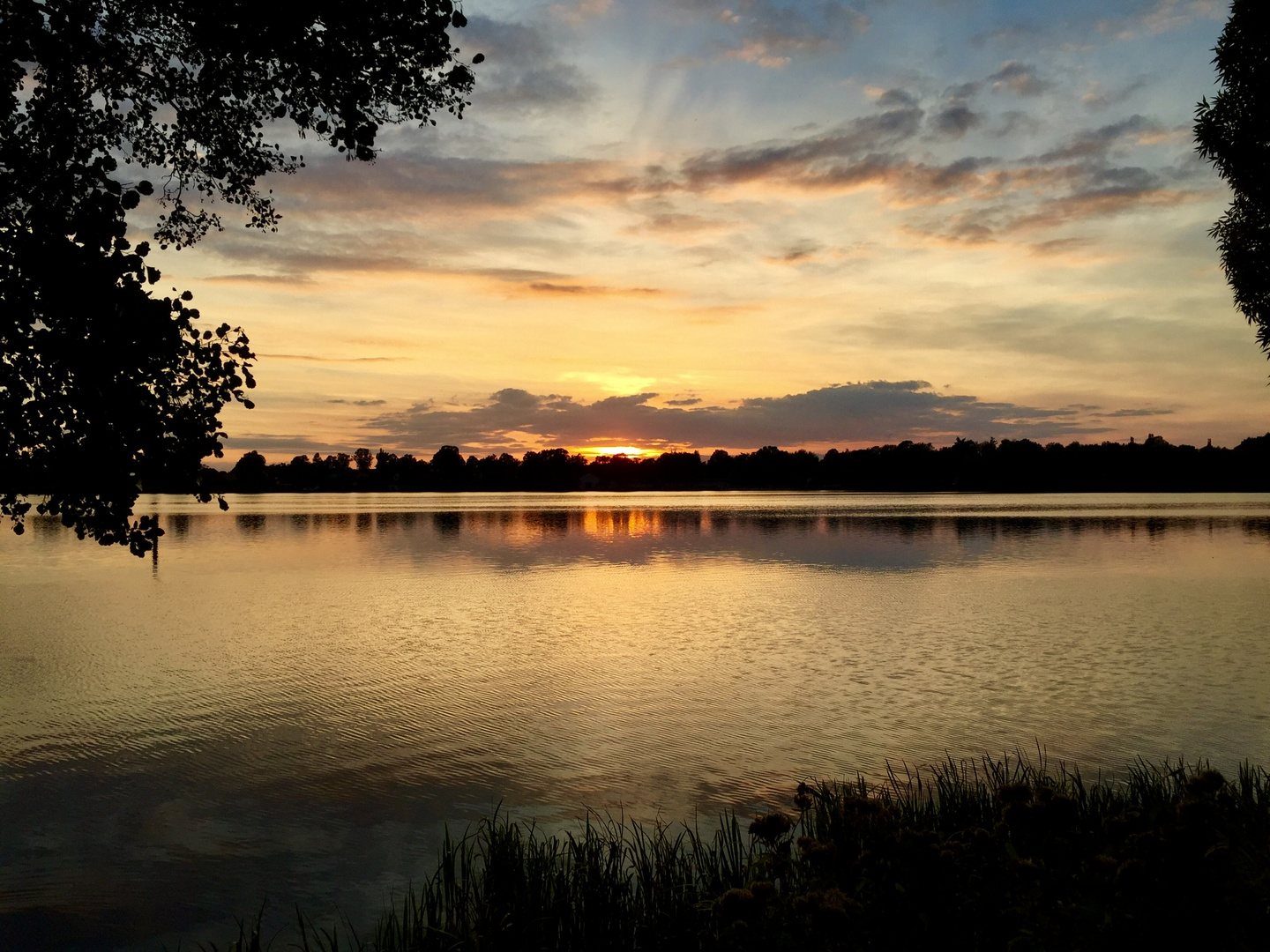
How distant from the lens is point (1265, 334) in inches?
604

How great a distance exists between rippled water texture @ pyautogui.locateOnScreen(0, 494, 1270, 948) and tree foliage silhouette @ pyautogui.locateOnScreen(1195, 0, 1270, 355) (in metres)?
7.43

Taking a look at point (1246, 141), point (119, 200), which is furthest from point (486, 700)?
point (1246, 141)

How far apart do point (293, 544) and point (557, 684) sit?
46972mm

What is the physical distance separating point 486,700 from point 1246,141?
652 inches

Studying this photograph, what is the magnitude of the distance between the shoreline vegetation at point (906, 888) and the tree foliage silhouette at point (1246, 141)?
9.22 meters

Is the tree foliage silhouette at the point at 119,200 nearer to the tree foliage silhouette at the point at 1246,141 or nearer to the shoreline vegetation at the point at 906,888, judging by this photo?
the shoreline vegetation at the point at 906,888

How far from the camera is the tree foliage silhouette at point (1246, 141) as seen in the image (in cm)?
1484

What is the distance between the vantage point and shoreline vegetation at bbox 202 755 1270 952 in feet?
18.9

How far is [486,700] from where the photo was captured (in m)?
18.6

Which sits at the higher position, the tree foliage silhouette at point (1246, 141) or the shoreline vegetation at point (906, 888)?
the tree foliage silhouette at point (1246, 141)

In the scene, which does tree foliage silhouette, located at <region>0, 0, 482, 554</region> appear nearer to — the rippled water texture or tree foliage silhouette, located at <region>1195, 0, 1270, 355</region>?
the rippled water texture

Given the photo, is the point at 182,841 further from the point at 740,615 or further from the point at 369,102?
the point at 740,615

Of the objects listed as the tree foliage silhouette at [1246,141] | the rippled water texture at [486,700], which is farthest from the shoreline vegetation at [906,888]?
the tree foliage silhouette at [1246,141]

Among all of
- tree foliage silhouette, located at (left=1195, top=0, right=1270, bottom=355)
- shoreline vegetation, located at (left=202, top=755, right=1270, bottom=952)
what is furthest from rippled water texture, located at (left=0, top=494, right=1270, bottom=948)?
tree foliage silhouette, located at (left=1195, top=0, right=1270, bottom=355)
